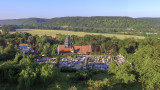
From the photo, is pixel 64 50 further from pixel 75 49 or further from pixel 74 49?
pixel 75 49

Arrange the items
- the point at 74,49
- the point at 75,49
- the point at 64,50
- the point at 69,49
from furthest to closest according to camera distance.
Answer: the point at 75,49 < the point at 74,49 < the point at 69,49 < the point at 64,50

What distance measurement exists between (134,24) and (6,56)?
113758 millimetres

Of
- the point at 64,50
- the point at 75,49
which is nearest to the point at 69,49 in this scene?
Result: the point at 64,50

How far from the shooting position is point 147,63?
13047 millimetres

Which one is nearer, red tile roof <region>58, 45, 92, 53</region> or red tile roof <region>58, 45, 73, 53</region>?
red tile roof <region>58, 45, 73, 53</region>

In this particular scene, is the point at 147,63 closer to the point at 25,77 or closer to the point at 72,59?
the point at 25,77

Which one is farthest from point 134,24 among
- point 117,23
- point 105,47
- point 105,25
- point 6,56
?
point 6,56

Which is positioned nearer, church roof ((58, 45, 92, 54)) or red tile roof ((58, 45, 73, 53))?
red tile roof ((58, 45, 73, 53))

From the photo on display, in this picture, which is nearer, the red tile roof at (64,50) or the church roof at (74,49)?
the red tile roof at (64,50)

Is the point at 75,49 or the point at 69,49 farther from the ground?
the point at 69,49

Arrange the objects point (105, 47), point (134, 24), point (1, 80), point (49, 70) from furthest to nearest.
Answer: point (134, 24), point (105, 47), point (1, 80), point (49, 70)

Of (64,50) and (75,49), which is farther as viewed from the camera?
(75,49)

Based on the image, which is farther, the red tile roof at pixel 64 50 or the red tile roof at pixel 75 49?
the red tile roof at pixel 75 49

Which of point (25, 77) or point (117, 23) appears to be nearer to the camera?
point (25, 77)
